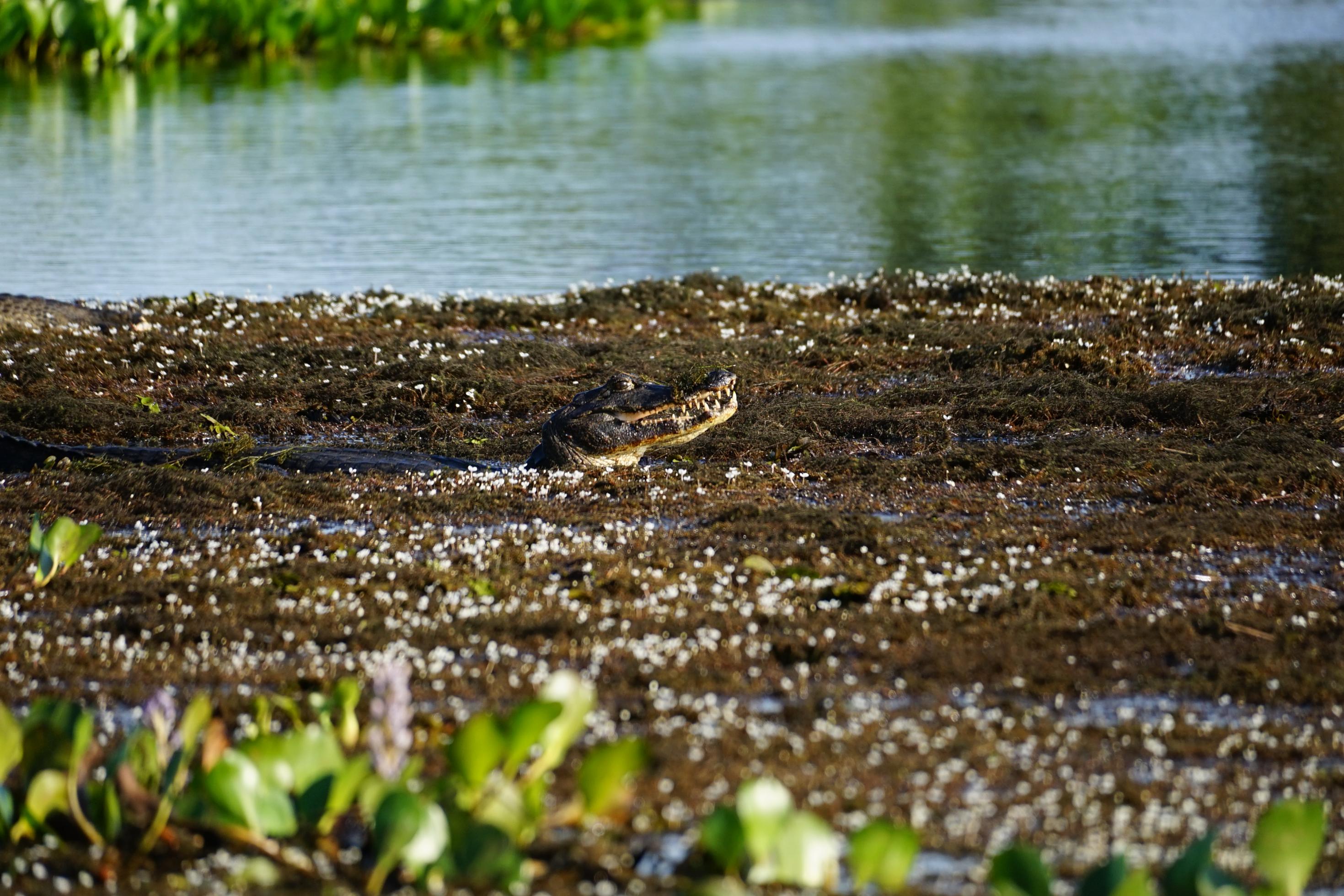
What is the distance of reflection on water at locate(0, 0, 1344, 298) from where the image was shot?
1816 centimetres

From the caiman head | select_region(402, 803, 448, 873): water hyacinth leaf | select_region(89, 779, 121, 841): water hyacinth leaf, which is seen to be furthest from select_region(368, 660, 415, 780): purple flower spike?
the caiman head

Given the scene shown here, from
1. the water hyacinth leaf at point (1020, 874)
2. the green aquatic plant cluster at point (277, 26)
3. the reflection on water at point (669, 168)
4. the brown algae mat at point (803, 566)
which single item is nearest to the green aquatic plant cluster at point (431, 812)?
the water hyacinth leaf at point (1020, 874)

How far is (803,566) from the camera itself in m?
6.63

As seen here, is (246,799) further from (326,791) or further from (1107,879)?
(1107,879)

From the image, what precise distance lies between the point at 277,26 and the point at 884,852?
3979 cm

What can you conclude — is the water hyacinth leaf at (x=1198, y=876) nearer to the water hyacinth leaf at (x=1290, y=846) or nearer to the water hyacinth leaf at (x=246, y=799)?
the water hyacinth leaf at (x=1290, y=846)

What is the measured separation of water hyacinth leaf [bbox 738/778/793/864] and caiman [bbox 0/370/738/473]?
480 cm

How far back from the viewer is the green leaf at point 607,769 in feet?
13.2

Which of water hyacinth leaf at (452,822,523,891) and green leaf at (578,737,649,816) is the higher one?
green leaf at (578,737,649,816)

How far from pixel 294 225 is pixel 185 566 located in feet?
48.4

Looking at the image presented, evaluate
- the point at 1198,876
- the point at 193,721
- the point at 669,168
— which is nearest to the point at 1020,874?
the point at 1198,876

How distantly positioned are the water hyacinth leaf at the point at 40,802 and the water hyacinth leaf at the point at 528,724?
1.25 metres

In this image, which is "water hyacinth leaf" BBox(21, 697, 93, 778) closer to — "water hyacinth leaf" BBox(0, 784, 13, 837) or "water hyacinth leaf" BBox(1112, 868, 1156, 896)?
"water hyacinth leaf" BBox(0, 784, 13, 837)

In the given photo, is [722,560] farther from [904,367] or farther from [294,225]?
A: [294,225]
